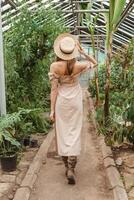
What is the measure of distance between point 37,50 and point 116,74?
527 cm

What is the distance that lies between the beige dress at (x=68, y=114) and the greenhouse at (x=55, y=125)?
0.01 m

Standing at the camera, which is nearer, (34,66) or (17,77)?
(17,77)

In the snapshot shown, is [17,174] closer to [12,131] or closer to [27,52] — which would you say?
[12,131]

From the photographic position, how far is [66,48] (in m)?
5.18

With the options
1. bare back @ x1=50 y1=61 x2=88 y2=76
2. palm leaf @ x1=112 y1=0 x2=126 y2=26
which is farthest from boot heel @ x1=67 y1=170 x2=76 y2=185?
palm leaf @ x1=112 y1=0 x2=126 y2=26

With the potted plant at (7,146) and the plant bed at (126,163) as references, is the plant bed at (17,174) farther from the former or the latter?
the plant bed at (126,163)

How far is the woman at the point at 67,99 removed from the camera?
17.0ft

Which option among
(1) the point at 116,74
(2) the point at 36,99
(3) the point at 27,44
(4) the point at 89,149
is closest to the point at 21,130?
(4) the point at 89,149

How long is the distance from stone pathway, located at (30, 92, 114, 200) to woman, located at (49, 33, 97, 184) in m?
0.19

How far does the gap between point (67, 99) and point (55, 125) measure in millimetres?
392

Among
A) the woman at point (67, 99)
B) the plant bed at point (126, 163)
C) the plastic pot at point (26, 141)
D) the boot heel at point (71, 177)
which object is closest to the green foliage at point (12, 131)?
the plastic pot at point (26, 141)

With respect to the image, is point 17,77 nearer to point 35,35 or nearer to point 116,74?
point 35,35

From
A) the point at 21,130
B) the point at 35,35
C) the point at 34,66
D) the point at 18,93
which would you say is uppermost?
the point at 35,35

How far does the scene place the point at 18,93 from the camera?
8031 millimetres
